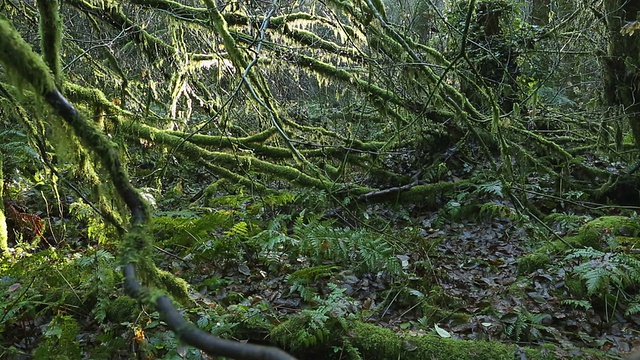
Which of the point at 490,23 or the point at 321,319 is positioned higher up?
the point at 490,23

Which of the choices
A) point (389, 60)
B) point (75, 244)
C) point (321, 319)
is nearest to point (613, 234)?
point (389, 60)

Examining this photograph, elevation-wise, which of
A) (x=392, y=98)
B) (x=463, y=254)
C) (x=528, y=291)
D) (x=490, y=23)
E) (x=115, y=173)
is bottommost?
(x=528, y=291)

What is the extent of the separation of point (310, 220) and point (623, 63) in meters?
3.97

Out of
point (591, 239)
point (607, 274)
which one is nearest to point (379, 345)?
point (607, 274)

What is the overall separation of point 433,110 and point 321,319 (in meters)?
4.57

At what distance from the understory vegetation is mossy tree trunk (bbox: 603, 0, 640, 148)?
0.07ft

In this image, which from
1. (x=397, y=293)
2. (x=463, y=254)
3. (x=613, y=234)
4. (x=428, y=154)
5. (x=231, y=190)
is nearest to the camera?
(x=397, y=293)

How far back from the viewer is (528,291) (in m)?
4.23

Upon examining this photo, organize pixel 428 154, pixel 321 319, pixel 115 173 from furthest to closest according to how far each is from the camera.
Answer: pixel 428 154 → pixel 321 319 → pixel 115 173

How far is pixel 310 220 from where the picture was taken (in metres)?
5.25

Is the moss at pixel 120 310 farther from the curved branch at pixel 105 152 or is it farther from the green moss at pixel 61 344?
the curved branch at pixel 105 152

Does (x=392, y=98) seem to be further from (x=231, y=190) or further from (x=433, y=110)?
(x=231, y=190)

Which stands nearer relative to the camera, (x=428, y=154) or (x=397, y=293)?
(x=397, y=293)

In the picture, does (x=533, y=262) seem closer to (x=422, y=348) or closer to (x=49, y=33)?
(x=422, y=348)
